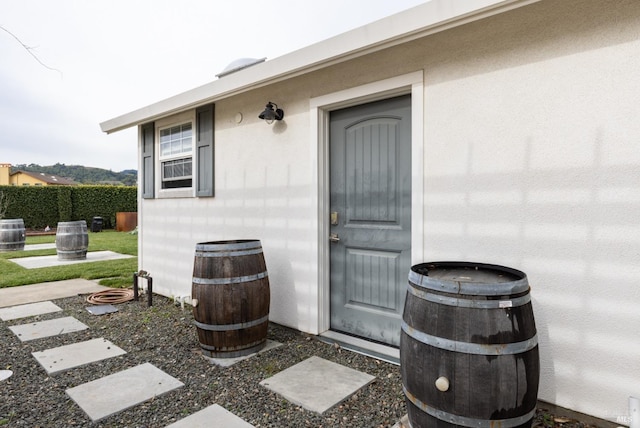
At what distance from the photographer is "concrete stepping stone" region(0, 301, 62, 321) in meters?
3.87

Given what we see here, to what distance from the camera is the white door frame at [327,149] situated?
255 cm

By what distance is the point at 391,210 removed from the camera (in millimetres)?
2824

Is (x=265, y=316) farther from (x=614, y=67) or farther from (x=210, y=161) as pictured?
(x=614, y=67)

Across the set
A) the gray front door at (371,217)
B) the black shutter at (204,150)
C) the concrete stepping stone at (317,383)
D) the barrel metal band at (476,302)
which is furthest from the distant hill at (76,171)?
the barrel metal band at (476,302)

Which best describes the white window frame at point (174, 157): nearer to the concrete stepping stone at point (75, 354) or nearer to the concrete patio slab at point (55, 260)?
the concrete stepping stone at point (75, 354)

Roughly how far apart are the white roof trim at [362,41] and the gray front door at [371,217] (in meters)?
0.54

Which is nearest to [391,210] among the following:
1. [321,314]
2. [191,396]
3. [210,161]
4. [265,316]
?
[321,314]

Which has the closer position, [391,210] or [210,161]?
[391,210]

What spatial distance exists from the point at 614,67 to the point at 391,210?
1577mm

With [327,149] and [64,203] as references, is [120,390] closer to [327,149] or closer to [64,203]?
[327,149]

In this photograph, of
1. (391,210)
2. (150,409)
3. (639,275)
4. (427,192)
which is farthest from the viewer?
(391,210)

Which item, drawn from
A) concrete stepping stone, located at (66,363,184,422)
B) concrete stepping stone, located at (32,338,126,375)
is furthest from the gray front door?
concrete stepping stone, located at (32,338,126,375)

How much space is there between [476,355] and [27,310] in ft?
16.0

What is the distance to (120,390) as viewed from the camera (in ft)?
7.54
